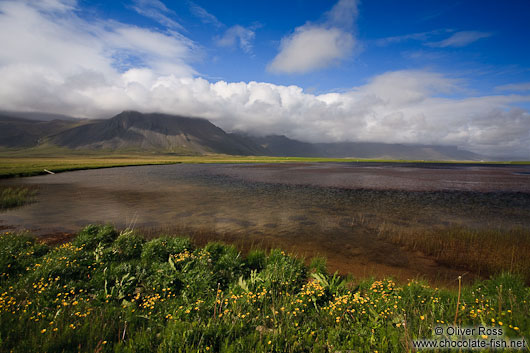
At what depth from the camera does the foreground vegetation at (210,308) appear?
18.4 ft

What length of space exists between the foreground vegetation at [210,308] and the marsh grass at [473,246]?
3.98 metres

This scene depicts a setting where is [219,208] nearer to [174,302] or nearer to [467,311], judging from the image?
[174,302]

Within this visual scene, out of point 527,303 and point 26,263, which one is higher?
point 527,303

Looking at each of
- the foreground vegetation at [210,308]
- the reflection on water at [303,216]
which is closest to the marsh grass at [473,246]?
the reflection on water at [303,216]

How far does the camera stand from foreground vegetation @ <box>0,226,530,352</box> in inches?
221

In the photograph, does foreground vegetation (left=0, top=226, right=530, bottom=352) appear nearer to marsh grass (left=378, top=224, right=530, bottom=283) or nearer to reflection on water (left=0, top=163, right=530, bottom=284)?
marsh grass (left=378, top=224, right=530, bottom=283)

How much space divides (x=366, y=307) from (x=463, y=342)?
97.0 inches

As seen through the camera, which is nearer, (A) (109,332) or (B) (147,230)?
(A) (109,332)

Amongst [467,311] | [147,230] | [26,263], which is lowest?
[147,230]

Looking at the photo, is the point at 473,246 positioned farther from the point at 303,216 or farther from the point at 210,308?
the point at 210,308

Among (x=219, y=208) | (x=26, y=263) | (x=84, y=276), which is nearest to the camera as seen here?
(x=84, y=276)

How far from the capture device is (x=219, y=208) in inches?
1061

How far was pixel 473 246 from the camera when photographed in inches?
622

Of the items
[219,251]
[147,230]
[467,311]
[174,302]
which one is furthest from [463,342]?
[147,230]
